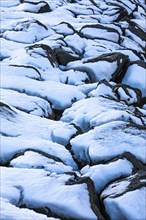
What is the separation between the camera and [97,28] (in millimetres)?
14789

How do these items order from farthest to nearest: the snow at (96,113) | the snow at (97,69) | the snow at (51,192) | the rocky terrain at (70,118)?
1. the snow at (97,69)
2. the snow at (96,113)
3. the rocky terrain at (70,118)
4. the snow at (51,192)

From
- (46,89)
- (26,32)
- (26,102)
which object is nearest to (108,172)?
(26,102)

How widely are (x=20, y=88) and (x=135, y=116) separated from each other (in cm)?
307

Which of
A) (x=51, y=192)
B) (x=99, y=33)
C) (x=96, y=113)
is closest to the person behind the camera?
(x=51, y=192)

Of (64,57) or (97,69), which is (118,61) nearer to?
(97,69)

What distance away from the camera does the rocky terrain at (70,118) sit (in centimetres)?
489

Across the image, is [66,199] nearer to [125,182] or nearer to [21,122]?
[125,182]

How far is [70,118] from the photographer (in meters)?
8.53

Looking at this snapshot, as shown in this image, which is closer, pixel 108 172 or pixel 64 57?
pixel 108 172

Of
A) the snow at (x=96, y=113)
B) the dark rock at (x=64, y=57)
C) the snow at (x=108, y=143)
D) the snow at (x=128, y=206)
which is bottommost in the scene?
the dark rock at (x=64, y=57)

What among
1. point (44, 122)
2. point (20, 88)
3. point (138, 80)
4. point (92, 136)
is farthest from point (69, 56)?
point (92, 136)

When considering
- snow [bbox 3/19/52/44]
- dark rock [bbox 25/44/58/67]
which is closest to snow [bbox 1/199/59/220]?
dark rock [bbox 25/44/58/67]

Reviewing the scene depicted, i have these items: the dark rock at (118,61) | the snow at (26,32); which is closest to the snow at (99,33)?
the snow at (26,32)

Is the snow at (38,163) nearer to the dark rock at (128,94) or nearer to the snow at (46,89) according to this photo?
the snow at (46,89)
